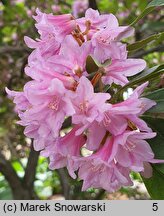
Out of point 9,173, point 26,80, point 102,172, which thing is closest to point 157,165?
point 102,172

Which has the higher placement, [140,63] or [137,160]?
[140,63]

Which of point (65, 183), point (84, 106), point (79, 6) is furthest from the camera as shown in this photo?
point (79, 6)

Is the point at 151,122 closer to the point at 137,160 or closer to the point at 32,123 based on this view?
the point at 137,160

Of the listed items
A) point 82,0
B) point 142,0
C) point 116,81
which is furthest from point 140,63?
point 82,0

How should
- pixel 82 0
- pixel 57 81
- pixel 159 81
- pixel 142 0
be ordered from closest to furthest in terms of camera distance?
pixel 57 81, pixel 159 81, pixel 142 0, pixel 82 0

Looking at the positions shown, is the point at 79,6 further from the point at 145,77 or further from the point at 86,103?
the point at 86,103
